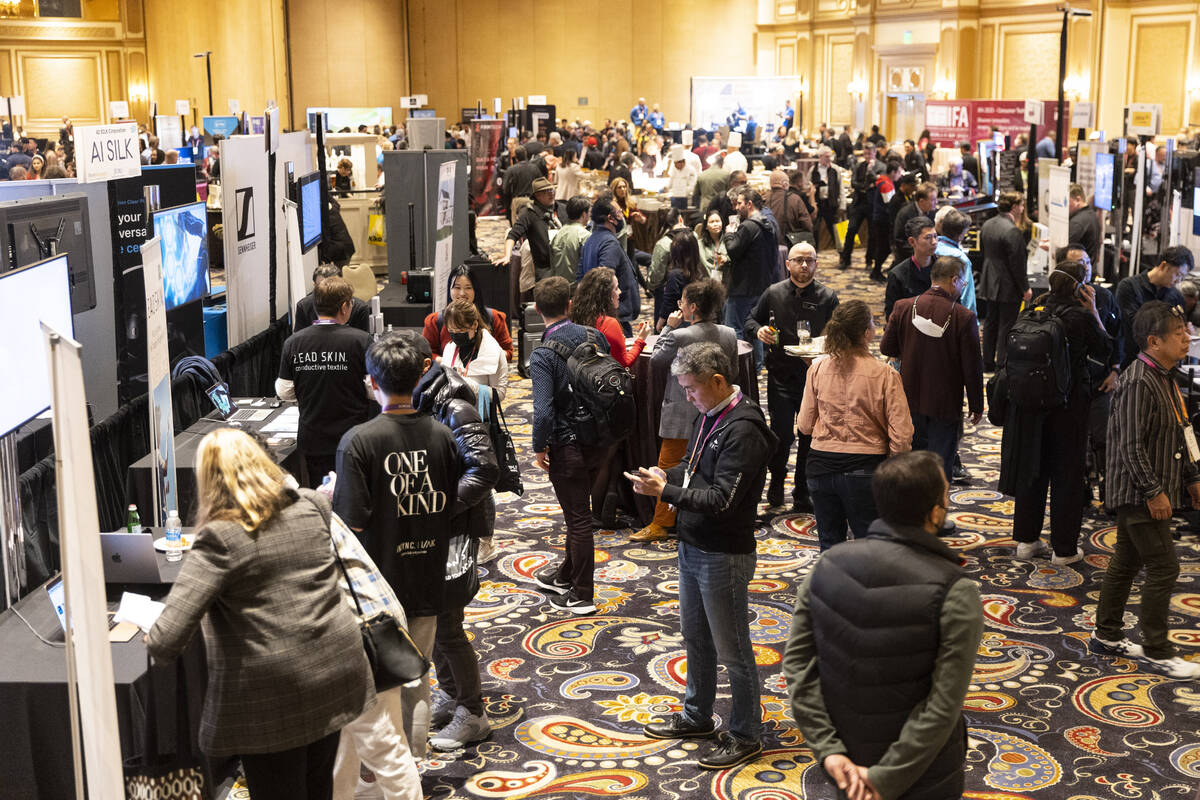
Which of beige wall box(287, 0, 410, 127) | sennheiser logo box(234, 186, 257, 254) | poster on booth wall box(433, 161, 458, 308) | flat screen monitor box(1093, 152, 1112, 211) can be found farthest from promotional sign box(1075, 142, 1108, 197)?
beige wall box(287, 0, 410, 127)

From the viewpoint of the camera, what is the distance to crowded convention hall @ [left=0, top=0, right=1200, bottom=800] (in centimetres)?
280

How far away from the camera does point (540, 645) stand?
207 inches

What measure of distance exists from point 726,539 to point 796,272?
296cm

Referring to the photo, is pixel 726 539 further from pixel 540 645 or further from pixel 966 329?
pixel 966 329

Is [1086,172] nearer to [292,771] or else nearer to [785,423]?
[785,423]

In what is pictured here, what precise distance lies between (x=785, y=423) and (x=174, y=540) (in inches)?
140

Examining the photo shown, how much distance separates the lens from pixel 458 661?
432cm

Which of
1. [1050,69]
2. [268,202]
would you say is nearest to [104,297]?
[268,202]

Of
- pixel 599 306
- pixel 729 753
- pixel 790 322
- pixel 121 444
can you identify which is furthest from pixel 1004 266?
pixel 121 444

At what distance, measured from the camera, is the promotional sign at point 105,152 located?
19.8ft

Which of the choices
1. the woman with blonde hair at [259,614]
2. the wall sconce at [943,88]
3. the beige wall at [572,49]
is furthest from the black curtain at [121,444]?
the beige wall at [572,49]

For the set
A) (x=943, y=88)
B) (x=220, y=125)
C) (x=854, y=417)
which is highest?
(x=943, y=88)

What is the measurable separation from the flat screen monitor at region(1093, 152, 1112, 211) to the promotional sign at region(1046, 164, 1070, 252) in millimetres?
2237

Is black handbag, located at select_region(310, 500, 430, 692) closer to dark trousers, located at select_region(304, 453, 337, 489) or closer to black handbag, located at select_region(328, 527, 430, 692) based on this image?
black handbag, located at select_region(328, 527, 430, 692)
